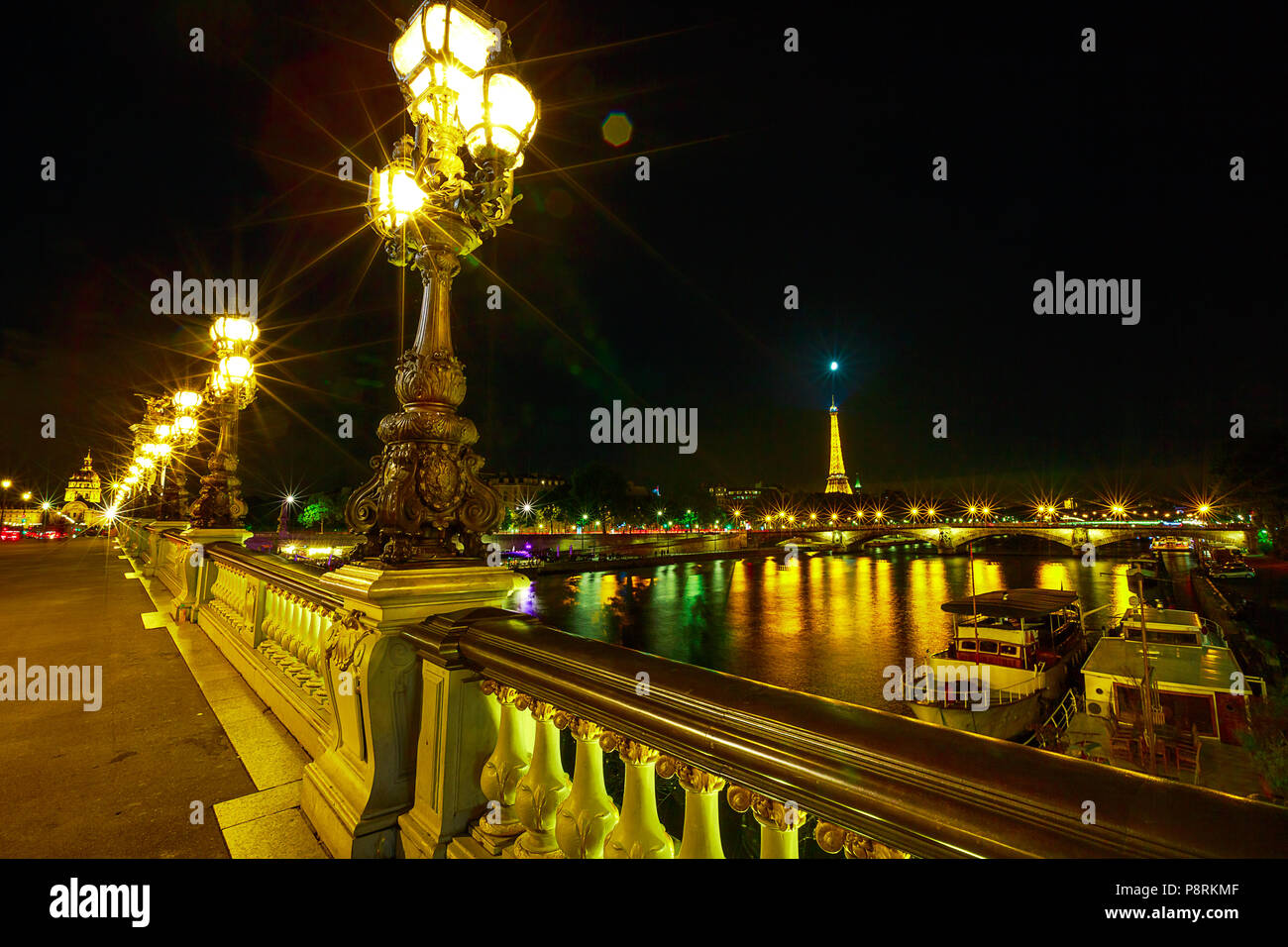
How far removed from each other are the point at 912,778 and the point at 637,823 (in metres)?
1.11

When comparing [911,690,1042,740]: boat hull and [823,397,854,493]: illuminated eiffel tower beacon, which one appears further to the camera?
[823,397,854,493]: illuminated eiffel tower beacon

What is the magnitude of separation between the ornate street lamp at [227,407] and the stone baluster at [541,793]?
8609 millimetres

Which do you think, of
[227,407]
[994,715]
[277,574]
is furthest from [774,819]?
[994,715]

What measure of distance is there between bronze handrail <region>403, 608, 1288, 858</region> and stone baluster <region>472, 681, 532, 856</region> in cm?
72

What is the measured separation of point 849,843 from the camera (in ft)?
4.48

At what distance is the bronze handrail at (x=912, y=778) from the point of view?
961mm

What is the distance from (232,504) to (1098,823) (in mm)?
10923

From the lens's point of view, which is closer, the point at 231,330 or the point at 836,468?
the point at 231,330

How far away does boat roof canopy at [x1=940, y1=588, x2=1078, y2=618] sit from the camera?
979 inches

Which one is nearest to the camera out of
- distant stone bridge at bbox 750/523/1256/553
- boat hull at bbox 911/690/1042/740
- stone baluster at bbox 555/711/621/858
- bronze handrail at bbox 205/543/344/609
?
stone baluster at bbox 555/711/621/858

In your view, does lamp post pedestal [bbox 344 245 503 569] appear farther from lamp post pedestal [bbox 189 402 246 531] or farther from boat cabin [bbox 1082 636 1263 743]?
boat cabin [bbox 1082 636 1263 743]

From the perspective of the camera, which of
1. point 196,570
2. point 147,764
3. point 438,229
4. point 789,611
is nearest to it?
point 438,229

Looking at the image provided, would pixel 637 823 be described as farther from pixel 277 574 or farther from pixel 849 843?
pixel 277 574

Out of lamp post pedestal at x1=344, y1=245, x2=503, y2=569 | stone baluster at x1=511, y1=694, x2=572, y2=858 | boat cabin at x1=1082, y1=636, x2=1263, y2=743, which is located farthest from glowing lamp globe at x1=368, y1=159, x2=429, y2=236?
boat cabin at x1=1082, y1=636, x2=1263, y2=743
